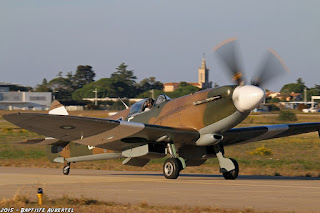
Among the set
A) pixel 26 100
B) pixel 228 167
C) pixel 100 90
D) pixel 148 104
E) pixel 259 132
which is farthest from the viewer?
pixel 100 90

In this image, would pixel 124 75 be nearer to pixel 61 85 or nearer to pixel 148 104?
pixel 61 85

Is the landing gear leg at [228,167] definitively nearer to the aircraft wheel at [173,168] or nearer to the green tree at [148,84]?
the aircraft wheel at [173,168]

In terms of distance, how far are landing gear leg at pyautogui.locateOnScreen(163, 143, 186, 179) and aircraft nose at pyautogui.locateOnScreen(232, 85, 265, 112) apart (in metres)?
2.30

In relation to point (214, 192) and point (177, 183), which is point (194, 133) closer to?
point (177, 183)

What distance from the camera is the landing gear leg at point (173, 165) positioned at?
1500cm

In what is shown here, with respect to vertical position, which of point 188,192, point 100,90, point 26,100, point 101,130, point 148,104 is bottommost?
point 188,192

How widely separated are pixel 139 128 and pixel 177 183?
176 cm

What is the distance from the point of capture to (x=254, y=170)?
792 inches

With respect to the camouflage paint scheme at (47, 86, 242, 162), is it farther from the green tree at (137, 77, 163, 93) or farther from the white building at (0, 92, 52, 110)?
the green tree at (137, 77, 163, 93)

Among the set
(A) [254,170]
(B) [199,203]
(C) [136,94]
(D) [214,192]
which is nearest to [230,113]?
(D) [214,192]

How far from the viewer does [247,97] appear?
45.5ft

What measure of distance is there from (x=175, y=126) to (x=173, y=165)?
44.9 inches

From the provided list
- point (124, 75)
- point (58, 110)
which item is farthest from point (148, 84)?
point (58, 110)

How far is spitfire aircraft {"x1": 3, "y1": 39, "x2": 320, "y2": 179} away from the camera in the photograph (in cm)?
1397
